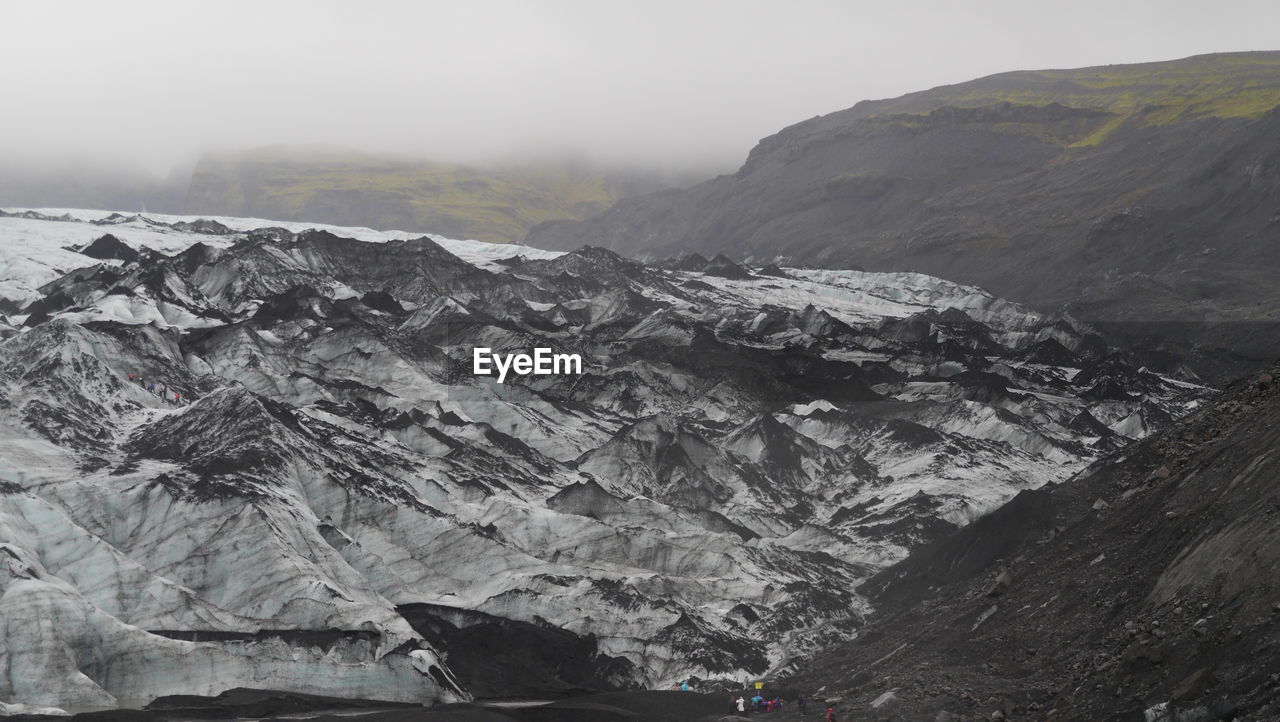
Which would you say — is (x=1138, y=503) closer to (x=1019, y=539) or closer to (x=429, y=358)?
(x=1019, y=539)

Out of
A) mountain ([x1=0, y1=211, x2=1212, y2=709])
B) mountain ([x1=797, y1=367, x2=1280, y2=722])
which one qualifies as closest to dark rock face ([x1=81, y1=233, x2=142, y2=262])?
mountain ([x1=0, y1=211, x2=1212, y2=709])

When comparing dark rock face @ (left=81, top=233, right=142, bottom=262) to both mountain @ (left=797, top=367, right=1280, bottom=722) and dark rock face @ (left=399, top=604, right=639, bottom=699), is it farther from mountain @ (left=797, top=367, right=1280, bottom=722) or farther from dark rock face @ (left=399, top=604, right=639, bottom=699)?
mountain @ (left=797, top=367, right=1280, bottom=722)

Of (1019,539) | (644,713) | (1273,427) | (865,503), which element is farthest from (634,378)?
(1273,427)

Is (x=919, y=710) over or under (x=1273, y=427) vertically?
under

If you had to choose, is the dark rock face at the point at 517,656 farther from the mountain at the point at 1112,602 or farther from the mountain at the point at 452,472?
the mountain at the point at 1112,602

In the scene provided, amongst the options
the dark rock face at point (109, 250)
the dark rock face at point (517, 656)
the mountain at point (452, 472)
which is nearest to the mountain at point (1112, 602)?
the mountain at point (452, 472)

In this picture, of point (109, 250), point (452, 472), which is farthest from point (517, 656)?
point (109, 250)

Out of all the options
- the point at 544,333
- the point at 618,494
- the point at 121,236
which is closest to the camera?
the point at 618,494
